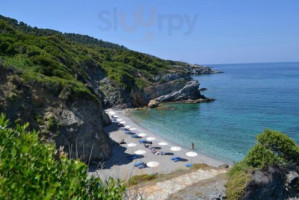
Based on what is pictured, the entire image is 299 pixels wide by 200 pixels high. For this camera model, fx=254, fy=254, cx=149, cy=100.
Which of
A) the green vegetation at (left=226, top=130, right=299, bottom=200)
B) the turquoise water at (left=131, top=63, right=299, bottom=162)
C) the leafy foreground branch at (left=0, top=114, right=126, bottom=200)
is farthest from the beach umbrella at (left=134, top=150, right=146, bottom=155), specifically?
the leafy foreground branch at (left=0, top=114, right=126, bottom=200)

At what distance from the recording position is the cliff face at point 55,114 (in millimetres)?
21484

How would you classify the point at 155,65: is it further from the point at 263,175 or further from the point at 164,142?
the point at 263,175

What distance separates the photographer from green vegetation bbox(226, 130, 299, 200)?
1480 cm

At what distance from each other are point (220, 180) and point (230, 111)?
1584 inches

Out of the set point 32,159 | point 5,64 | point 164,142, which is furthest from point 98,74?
point 32,159

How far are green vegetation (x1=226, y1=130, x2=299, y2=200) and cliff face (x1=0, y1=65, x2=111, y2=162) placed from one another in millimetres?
11404

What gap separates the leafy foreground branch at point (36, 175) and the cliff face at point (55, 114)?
53.7 feet

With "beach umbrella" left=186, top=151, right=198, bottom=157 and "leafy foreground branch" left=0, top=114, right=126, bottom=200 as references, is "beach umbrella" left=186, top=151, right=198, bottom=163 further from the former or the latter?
"leafy foreground branch" left=0, top=114, right=126, bottom=200

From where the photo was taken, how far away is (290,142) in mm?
17500

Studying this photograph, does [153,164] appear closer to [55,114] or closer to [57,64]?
[55,114]

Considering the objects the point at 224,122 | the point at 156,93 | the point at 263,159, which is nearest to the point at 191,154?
the point at 263,159

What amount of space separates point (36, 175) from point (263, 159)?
15538 millimetres

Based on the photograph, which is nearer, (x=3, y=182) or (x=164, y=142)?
(x=3, y=182)

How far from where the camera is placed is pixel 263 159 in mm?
16281
